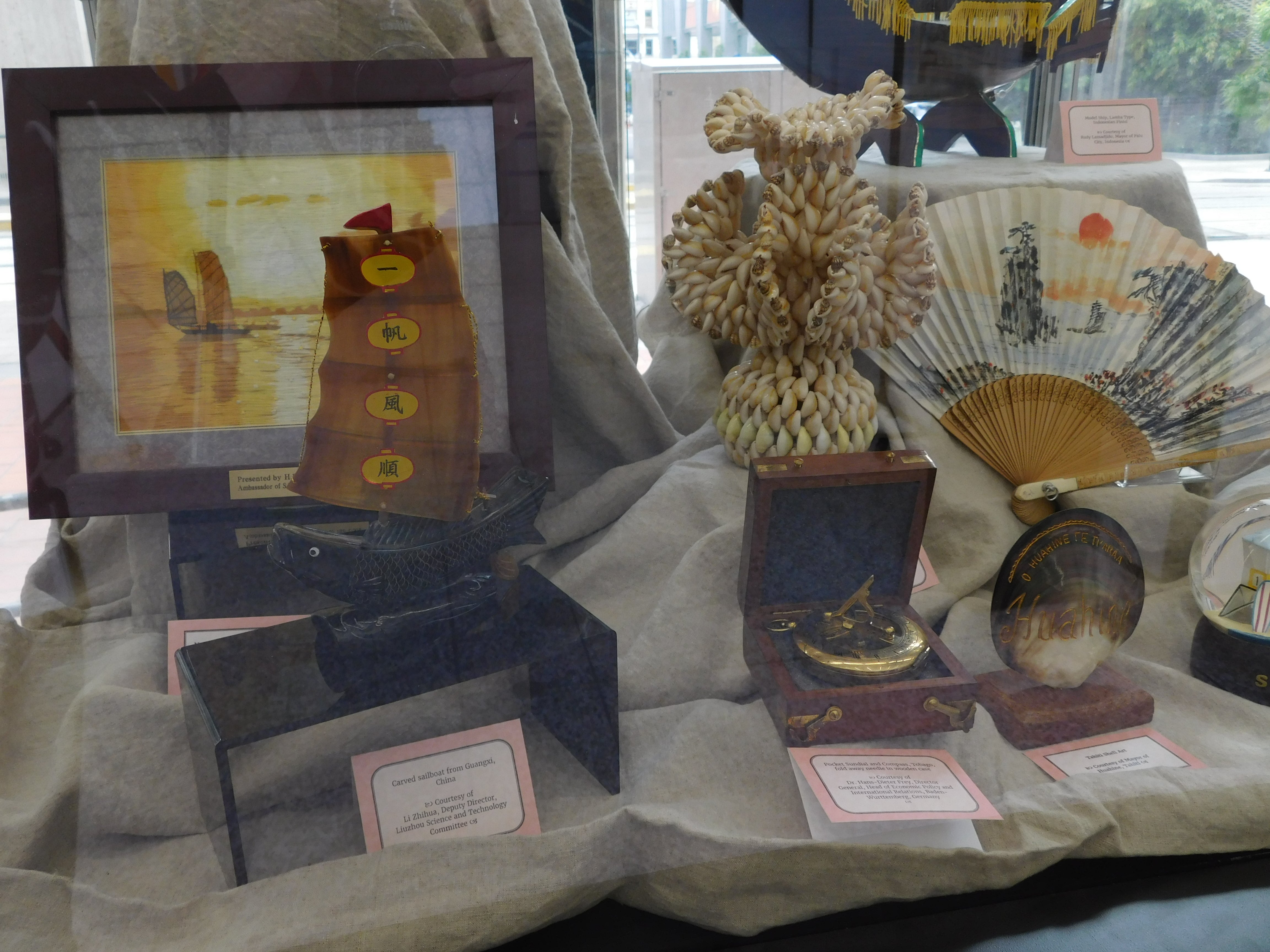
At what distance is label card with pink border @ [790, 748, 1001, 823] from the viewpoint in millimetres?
618

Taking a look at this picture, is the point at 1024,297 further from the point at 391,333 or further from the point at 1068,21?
the point at 391,333

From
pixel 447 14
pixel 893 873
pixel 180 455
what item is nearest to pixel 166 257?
pixel 180 455

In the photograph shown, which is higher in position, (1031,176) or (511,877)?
(1031,176)

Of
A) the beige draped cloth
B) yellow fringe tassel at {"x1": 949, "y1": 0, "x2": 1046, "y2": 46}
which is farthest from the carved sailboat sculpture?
yellow fringe tassel at {"x1": 949, "y1": 0, "x2": 1046, "y2": 46}

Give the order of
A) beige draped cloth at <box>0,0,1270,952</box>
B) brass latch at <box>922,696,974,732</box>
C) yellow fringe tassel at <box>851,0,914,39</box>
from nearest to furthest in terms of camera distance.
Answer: beige draped cloth at <box>0,0,1270,952</box> < brass latch at <box>922,696,974,732</box> < yellow fringe tassel at <box>851,0,914,39</box>

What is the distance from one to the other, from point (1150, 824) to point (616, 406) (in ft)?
1.76

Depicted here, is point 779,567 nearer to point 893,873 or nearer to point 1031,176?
point 893,873

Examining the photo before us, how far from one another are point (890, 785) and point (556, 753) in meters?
0.23

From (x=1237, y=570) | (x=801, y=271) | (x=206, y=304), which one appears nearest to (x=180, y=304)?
(x=206, y=304)

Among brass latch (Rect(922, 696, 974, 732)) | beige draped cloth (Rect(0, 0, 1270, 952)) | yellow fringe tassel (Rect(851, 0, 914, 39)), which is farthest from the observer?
yellow fringe tassel (Rect(851, 0, 914, 39))

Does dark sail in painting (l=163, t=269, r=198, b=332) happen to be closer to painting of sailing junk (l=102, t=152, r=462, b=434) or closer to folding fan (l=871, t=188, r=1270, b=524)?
painting of sailing junk (l=102, t=152, r=462, b=434)

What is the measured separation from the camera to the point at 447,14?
29.1 inches

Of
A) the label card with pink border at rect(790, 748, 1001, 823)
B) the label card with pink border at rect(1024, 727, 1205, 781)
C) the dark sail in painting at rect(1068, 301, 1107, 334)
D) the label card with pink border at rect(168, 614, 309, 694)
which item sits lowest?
the label card with pink border at rect(1024, 727, 1205, 781)

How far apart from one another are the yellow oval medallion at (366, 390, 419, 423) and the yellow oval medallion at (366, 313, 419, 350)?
0.03 m
